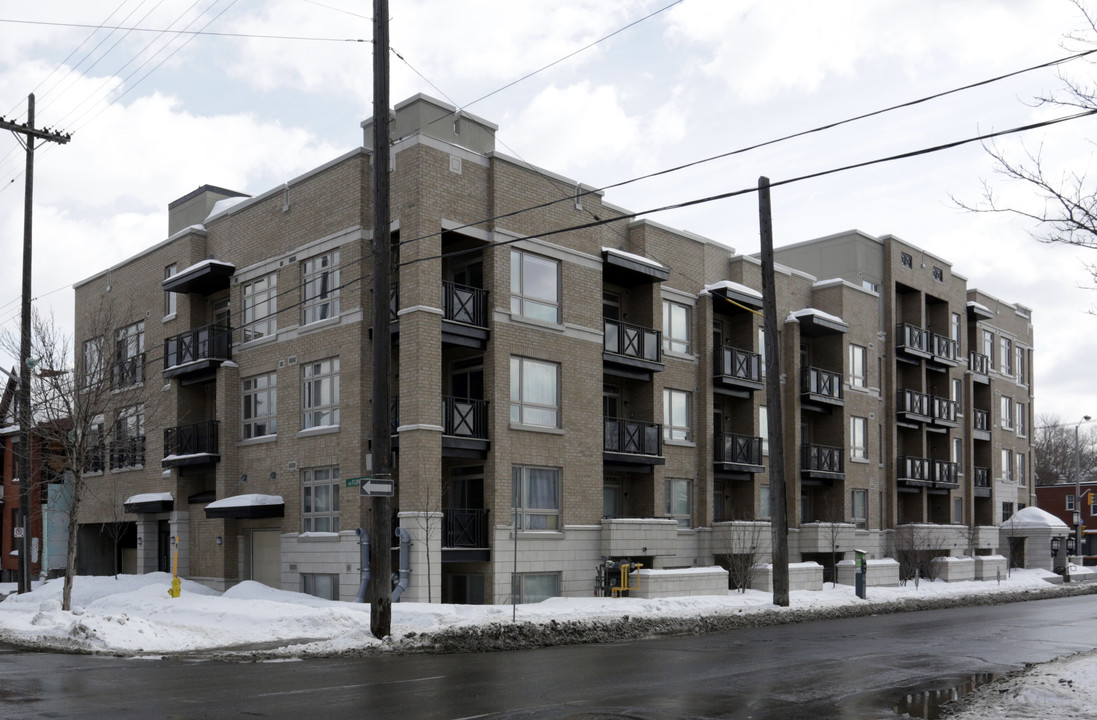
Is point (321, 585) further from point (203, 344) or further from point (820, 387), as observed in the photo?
point (820, 387)

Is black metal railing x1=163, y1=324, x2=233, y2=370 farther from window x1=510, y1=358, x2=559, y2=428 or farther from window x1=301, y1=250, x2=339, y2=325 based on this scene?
window x1=510, y1=358, x2=559, y2=428

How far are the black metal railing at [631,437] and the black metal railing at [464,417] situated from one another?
15.1 ft

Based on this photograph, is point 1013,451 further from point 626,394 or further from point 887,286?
point 626,394

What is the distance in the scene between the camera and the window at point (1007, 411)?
2164 inches

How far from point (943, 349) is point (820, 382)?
11.3 meters

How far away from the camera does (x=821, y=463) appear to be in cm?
3956

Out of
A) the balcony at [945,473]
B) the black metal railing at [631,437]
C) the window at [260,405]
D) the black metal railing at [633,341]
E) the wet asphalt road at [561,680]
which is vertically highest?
the black metal railing at [633,341]

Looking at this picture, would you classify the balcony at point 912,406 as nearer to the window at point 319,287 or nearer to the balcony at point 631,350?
the balcony at point 631,350

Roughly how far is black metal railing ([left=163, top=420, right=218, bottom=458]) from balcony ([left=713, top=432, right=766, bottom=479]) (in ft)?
52.2

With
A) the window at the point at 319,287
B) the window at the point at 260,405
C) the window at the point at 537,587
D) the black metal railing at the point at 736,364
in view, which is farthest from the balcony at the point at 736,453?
the window at the point at 260,405

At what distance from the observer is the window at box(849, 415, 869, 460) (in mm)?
42000

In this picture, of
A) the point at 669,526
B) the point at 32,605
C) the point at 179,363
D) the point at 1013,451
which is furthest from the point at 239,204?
the point at 1013,451

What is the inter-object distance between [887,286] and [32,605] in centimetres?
3372

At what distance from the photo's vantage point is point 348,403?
27.4 meters
